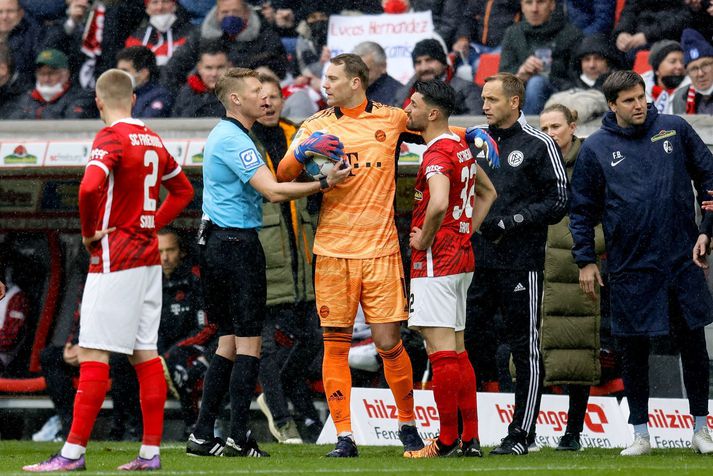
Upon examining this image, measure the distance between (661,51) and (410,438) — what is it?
4.53 m

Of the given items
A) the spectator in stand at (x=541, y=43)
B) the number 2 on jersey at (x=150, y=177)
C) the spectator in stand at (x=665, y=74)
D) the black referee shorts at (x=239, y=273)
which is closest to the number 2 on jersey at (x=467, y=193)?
the black referee shorts at (x=239, y=273)

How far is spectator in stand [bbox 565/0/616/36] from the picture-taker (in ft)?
37.0

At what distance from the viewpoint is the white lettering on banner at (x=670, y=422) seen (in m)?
8.09

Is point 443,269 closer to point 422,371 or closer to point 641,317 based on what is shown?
point 641,317

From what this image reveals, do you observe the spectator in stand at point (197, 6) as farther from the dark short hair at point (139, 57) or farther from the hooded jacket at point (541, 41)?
the hooded jacket at point (541, 41)

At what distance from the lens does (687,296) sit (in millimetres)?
7016

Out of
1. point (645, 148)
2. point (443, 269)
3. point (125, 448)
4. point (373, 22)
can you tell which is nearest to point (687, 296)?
point (645, 148)

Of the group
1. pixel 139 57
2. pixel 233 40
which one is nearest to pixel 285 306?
pixel 139 57

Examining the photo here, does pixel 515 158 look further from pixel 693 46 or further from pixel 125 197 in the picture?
pixel 693 46

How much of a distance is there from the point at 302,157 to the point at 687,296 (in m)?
2.11

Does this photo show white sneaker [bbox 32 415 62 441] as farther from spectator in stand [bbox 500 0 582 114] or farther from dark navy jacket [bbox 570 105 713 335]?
dark navy jacket [bbox 570 105 713 335]

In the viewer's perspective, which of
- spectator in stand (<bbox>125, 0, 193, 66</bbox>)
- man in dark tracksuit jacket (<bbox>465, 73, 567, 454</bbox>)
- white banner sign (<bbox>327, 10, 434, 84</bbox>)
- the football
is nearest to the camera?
the football

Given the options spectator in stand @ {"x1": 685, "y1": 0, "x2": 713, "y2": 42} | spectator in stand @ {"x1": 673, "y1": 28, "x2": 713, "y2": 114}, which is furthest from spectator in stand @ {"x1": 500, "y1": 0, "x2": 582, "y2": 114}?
spectator in stand @ {"x1": 673, "y1": 28, "x2": 713, "y2": 114}

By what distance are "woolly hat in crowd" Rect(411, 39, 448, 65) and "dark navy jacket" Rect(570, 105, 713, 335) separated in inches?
138
